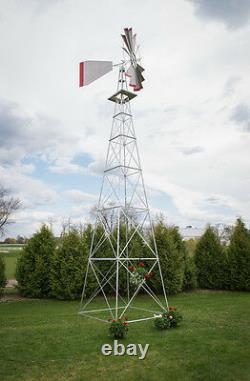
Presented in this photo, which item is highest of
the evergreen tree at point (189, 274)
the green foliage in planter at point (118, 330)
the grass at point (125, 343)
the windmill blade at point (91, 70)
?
the windmill blade at point (91, 70)

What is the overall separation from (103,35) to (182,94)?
2701 millimetres

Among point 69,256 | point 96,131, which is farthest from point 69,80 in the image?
point 69,256

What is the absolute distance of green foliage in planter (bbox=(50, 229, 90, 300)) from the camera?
10094 millimetres

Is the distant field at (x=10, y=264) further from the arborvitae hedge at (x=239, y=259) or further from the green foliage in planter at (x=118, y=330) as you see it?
the arborvitae hedge at (x=239, y=259)

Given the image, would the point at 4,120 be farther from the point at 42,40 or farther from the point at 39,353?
the point at 39,353

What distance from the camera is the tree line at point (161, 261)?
10.3m

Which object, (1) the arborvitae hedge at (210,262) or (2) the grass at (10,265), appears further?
(2) the grass at (10,265)

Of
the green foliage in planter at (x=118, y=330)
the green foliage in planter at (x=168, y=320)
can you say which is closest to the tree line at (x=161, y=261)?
the green foliage in planter at (x=168, y=320)

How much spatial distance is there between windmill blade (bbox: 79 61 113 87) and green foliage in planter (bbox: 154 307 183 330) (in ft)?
17.5

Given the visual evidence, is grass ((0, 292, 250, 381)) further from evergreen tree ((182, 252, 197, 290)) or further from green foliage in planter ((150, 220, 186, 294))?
evergreen tree ((182, 252, 197, 290))

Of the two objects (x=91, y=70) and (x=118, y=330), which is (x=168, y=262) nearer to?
(x=118, y=330)

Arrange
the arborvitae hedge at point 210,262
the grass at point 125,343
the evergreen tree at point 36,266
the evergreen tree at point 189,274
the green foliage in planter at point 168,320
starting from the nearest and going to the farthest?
the grass at point 125,343, the green foliage in planter at point 168,320, the evergreen tree at point 36,266, the evergreen tree at point 189,274, the arborvitae hedge at point 210,262

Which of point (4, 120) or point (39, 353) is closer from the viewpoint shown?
point (39, 353)

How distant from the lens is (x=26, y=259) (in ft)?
35.0
